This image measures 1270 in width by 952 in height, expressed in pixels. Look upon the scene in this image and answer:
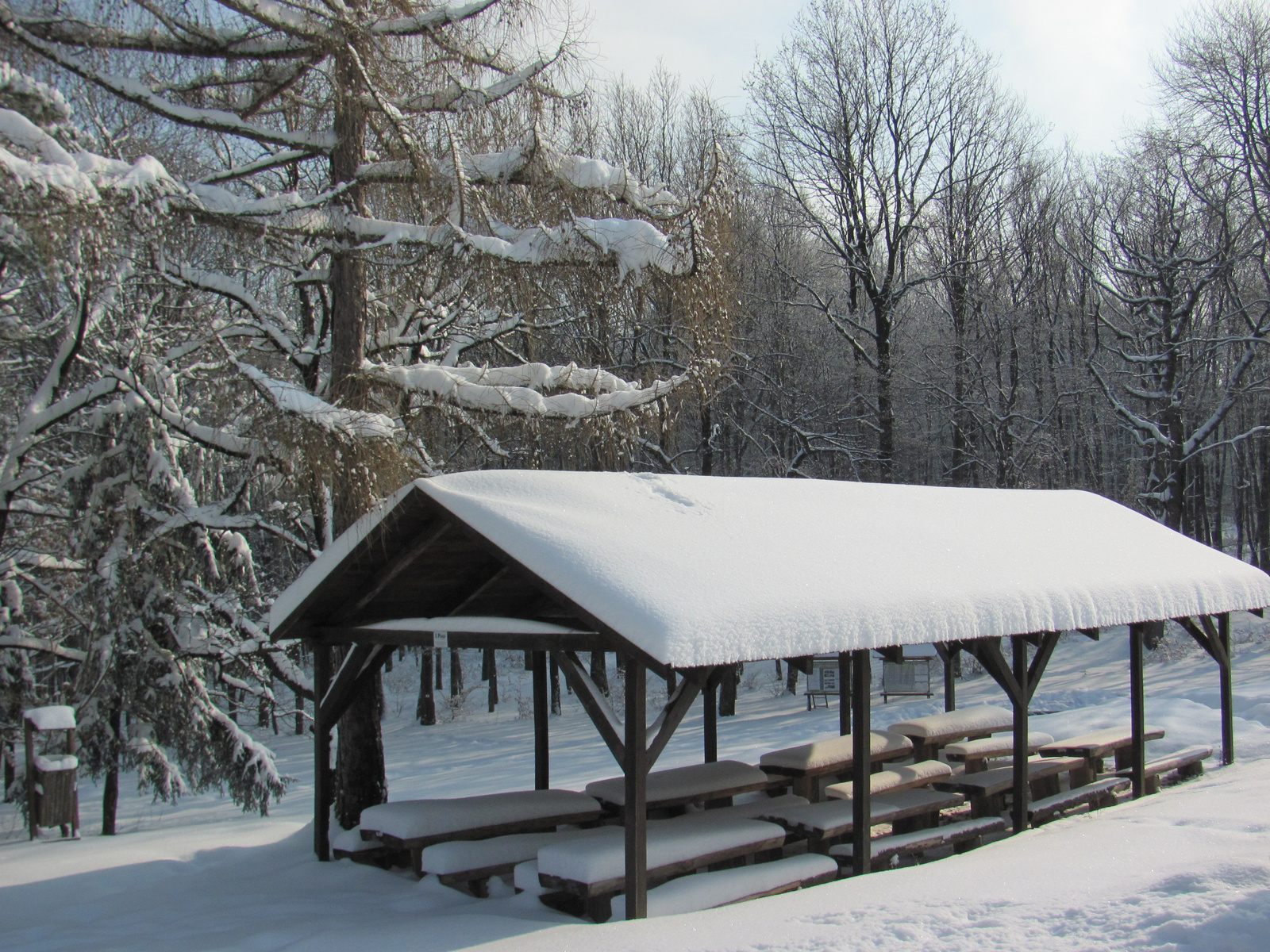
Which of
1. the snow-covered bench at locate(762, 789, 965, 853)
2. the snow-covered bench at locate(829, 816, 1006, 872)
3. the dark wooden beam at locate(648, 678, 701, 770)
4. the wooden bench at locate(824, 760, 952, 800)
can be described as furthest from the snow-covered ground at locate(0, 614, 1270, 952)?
the wooden bench at locate(824, 760, 952, 800)

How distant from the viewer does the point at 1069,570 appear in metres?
8.79

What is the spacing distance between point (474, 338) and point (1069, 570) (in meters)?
6.62

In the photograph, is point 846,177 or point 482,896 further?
point 846,177

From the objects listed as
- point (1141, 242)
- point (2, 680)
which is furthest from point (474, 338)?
point (1141, 242)

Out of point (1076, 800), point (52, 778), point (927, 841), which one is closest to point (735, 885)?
point (927, 841)

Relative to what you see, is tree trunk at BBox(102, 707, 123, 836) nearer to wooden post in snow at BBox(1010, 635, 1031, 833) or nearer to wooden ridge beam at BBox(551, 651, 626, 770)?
wooden ridge beam at BBox(551, 651, 626, 770)

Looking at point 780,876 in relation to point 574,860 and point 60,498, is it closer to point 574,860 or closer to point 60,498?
point 574,860

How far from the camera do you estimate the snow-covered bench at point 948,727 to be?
1038 cm

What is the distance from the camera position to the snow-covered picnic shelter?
561cm

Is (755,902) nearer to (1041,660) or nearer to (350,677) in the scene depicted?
(350,677)

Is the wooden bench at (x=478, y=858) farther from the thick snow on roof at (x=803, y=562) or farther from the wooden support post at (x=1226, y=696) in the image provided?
the wooden support post at (x=1226, y=696)

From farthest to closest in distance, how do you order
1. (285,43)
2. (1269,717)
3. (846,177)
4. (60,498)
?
(846,177), (1269,717), (60,498), (285,43)

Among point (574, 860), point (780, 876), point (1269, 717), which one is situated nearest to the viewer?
point (574, 860)

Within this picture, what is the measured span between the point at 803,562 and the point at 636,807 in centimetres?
203
